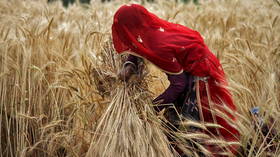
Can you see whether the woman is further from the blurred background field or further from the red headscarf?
the blurred background field

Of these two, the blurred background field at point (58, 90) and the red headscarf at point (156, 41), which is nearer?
the red headscarf at point (156, 41)

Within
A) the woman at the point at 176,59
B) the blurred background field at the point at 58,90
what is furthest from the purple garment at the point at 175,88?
the blurred background field at the point at 58,90

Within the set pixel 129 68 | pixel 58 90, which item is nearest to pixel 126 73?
pixel 129 68

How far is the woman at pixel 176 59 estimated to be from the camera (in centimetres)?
160

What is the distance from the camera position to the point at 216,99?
167cm

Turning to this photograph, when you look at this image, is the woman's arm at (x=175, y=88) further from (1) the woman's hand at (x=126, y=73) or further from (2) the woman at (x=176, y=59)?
(1) the woman's hand at (x=126, y=73)

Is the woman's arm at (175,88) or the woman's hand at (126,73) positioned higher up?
the woman's hand at (126,73)

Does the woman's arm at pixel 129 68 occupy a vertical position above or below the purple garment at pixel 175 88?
above

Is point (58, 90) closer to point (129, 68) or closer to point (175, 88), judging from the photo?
point (129, 68)

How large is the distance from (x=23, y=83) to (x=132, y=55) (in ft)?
2.15

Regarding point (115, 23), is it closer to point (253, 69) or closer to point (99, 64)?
point (99, 64)

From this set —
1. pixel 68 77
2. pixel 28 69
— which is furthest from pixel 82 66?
pixel 28 69

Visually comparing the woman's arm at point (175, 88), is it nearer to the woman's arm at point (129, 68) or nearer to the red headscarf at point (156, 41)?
the red headscarf at point (156, 41)

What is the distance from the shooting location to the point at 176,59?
5.28ft
